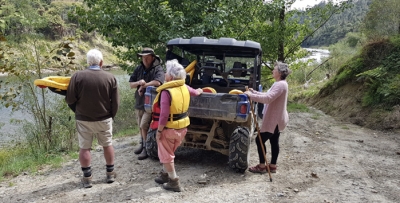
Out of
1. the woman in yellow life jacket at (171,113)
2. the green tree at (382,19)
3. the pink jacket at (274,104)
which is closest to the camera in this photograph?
the woman in yellow life jacket at (171,113)

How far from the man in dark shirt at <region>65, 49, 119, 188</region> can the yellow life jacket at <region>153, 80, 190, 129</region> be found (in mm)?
701

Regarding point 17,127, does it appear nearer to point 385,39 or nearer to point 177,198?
point 177,198

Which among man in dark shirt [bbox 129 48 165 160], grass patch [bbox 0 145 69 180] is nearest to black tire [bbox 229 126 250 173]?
man in dark shirt [bbox 129 48 165 160]

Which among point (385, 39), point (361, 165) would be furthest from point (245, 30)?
point (361, 165)

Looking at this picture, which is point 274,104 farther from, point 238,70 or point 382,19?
point 382,19

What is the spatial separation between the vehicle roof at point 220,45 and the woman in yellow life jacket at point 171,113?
1.50 meters

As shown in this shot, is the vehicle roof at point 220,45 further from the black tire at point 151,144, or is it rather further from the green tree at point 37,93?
the green tree at point 37,93

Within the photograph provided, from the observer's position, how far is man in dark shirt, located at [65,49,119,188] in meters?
3.94

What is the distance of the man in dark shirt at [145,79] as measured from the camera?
5168mm

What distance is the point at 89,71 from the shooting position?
A: 3.98 m

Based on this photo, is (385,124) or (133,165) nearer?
(133,165)

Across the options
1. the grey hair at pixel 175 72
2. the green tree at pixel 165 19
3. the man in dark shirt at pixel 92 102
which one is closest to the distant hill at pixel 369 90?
the green tree at pixel 165 19

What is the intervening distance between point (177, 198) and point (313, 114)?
7.50 m

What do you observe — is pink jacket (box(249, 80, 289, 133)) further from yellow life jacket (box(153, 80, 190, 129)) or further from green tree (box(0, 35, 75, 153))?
green tree (box(0, 35, 75, 153))
